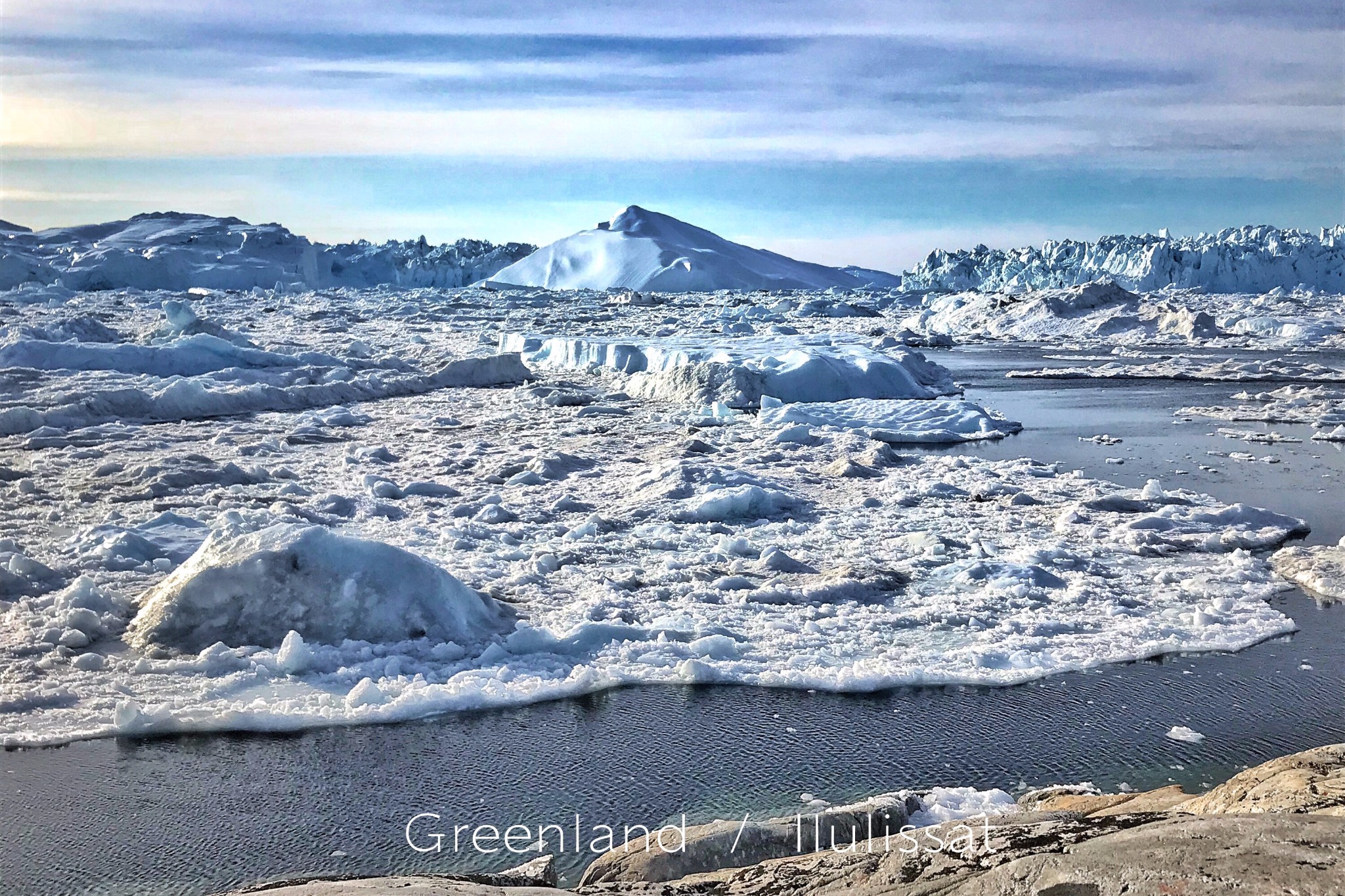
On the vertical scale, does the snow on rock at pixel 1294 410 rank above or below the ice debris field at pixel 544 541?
above

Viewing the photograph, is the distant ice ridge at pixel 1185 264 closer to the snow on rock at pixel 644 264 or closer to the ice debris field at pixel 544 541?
the snow on rock at pixel 644 264

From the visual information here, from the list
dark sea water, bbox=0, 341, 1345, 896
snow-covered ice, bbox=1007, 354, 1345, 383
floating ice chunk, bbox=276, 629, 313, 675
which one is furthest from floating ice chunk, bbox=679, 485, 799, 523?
snow-covered ice, bbox=1007, 354, 1345, 383

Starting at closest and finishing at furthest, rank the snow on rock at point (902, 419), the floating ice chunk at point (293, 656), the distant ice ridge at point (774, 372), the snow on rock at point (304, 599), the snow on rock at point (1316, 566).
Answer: the floating ice chunk at point (293, 656) < the snow on rock at point (304, 599) < the snow on rock at point (1316, 566) < the snow on rock at point (902, 419) < the distant ice ridge at point (774, 372)

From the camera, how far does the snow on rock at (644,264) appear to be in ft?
249

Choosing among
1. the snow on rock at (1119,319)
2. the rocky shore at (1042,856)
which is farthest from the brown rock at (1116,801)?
the snow on rock at (1119,319)

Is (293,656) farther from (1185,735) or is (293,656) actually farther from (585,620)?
(1185,735)

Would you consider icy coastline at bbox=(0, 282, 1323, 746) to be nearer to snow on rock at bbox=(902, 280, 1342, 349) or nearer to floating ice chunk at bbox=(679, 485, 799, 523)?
floating ice chunk at bbox=(679, 485, 799, 523)

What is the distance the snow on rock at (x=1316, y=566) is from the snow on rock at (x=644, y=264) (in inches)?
2614

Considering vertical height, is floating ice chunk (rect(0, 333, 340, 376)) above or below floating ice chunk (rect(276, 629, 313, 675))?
above

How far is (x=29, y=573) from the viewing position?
25.3 feet

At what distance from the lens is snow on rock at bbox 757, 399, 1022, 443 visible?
1639cm

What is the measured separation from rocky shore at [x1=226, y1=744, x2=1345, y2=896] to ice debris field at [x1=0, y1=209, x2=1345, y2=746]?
2095 mm

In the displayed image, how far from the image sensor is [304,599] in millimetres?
6621

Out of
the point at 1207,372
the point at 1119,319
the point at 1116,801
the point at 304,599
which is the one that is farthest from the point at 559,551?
the point at 1119,319
